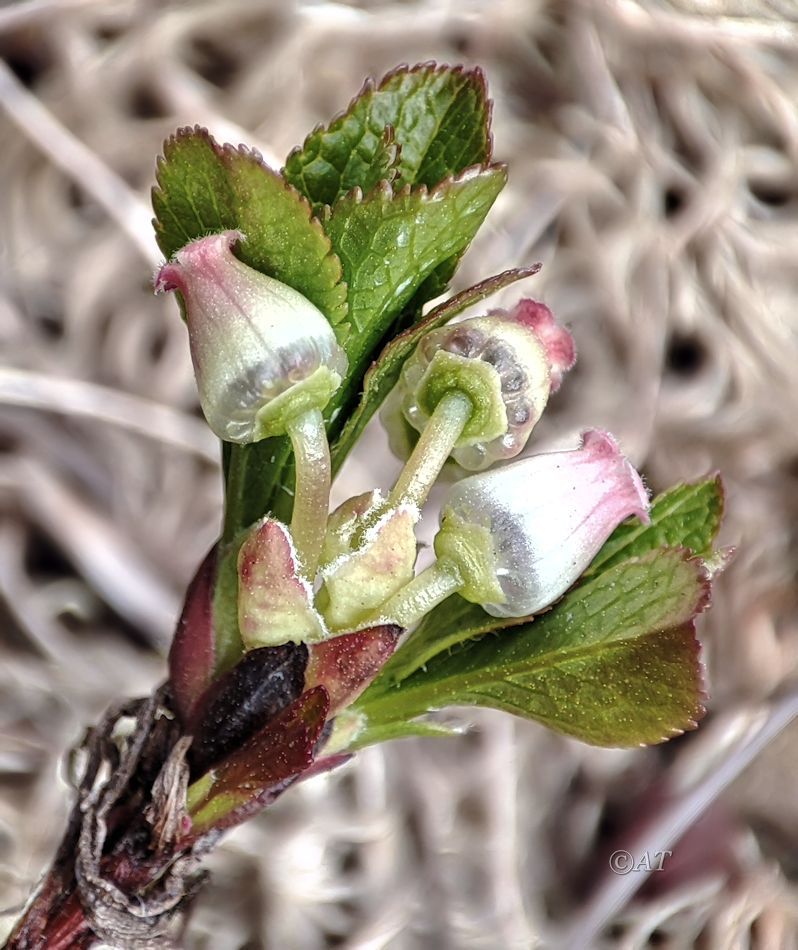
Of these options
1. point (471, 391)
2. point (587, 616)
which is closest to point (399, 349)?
point (471, 391)

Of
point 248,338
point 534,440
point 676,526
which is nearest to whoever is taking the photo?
point 248,338

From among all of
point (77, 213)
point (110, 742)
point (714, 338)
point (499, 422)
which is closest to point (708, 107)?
point (714, 338)

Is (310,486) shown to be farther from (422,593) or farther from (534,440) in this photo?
(534,440)

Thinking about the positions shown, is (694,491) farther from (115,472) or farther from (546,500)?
(115,472)

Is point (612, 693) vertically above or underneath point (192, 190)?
underneath

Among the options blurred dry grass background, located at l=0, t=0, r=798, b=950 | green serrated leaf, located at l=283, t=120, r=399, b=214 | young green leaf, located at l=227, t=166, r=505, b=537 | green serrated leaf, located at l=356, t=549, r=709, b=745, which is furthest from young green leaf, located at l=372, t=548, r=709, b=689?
blurred dry grass background, located at l=0, t=0, r=798, b=950

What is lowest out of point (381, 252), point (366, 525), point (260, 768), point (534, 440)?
point (534, 440)
